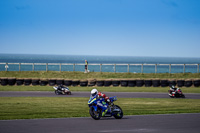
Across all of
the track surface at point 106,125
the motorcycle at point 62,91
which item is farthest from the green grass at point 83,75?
the track surface at point 106,125

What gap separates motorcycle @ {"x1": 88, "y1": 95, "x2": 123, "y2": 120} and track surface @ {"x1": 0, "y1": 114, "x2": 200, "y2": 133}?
307 millimetres

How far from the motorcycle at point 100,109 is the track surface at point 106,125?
1.01 feet

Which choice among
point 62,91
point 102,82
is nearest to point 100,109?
point 62,91

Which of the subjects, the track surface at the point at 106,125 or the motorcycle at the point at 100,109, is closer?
the track surface at the point at 106,125

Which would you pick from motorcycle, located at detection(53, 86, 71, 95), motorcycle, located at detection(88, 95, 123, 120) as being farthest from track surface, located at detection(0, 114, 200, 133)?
motorcycle, located at detection(53, 86, 71, 95)

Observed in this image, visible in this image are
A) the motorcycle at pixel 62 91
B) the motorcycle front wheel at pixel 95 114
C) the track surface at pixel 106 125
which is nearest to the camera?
the track surface at pixel 106 125

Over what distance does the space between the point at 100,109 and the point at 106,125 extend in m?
1.75

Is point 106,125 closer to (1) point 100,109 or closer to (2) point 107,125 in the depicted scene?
(2) point 107,125

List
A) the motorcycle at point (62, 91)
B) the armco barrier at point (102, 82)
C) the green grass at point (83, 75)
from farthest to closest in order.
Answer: the green grass at point (83, 75) → the armco barrier at point (102, 82) → the motorcycle at point (62, 91)

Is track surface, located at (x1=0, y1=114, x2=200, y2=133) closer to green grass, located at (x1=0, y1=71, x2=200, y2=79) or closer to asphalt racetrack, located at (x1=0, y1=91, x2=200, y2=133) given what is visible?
asphalt racetrack, located at (x1=0, y1=91, x2=200, y2=133)

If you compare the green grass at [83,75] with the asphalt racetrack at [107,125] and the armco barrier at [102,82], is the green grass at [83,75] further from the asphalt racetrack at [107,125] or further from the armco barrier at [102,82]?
the asphalt racetrack at [107,125]

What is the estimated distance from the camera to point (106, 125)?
42.1 ft

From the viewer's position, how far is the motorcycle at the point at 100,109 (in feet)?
46.6

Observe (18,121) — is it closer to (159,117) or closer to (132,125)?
(132,125)
